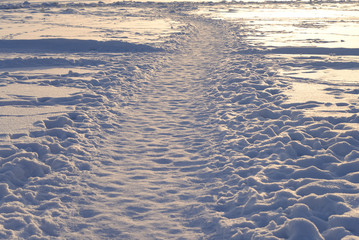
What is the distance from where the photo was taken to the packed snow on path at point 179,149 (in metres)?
4.55

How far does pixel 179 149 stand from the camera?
22.5 feet

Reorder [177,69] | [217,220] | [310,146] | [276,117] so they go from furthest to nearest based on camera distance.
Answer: [177,69] < [276,117] < [310,146] < [217,220]

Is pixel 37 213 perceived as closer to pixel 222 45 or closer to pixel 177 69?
pixel 177 69

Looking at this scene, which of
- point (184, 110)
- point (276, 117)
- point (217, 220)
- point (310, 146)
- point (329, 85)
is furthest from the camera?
point (329, 85)

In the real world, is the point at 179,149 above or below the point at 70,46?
below

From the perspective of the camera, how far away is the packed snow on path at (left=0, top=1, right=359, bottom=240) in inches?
179

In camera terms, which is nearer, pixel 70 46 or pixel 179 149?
pixel 179 149

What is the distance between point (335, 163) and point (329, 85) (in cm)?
561

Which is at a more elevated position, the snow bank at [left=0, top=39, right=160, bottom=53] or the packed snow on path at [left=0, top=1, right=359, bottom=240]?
the snow bank at [left=0, top=39, right=160, bottom=53]

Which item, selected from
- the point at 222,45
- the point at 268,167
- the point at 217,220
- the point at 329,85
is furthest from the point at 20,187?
the point at 222,45

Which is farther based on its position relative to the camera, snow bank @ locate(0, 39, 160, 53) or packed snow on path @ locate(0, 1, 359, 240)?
snow bank @ locate(0, 39, 160, 53)

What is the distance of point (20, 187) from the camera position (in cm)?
536

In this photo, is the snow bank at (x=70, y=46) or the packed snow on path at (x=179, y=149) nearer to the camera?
the packed snow on path at (x=179, y=149)

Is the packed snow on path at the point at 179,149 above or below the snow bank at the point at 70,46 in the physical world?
below
